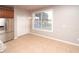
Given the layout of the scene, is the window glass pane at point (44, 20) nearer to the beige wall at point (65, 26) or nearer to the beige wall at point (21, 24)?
the beige wall at point (65, 26)

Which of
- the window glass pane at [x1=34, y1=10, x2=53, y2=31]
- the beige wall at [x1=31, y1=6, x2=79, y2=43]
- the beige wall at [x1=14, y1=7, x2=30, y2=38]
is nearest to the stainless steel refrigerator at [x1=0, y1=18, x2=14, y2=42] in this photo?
the beige wall at [x1=14, y1=7, x2=30, y2=38]

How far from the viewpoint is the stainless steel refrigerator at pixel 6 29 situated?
3.40 metres

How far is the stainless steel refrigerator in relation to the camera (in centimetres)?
340

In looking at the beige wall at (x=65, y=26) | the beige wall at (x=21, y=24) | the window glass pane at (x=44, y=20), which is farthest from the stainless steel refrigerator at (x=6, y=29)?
the window glass pane at (x=44, y=20)

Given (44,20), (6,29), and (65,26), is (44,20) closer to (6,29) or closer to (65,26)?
(65,26)

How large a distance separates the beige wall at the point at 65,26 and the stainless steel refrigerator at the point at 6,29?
→ 703 mm

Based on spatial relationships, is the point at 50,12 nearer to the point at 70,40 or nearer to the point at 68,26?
the point at 68,26

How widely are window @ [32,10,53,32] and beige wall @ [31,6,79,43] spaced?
126mm

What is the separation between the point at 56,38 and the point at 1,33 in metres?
1.65

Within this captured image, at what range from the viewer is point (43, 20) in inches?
130

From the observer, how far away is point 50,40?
11.0 ft

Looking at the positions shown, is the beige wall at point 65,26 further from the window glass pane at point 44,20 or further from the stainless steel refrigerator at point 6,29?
the stainless steel refrigerator at point 6,29

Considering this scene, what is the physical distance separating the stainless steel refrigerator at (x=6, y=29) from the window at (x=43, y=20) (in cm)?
75

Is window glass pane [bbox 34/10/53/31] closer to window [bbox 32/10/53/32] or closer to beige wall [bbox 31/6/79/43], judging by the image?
window [bbox 32/10/53/32]
